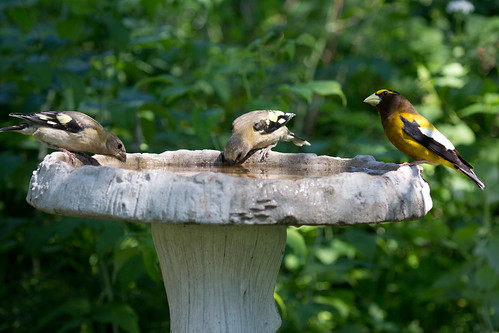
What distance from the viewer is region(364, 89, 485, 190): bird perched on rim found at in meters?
3.46

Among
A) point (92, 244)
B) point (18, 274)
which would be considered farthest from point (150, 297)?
point (18, 274)

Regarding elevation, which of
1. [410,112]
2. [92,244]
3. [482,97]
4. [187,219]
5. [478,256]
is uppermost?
[187,219]

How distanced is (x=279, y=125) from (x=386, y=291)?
3277 mm

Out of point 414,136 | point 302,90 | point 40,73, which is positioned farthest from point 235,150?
point 40,73

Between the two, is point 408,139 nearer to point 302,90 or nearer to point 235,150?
point 302,90

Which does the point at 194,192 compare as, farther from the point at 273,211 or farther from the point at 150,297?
the point at 150,297

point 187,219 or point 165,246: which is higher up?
point 187,219

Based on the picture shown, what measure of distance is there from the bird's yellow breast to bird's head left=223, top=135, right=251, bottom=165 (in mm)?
1092

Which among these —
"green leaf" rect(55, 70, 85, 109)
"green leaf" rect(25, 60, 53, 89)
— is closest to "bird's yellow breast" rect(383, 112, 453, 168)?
"green leaf" rect(55, 70, 85, 109)

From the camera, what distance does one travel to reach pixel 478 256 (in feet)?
15.2

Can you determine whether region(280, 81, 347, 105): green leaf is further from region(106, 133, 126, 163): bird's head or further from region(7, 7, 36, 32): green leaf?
region(7, 7, 36, 32): green leaf

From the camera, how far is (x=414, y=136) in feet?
11.9

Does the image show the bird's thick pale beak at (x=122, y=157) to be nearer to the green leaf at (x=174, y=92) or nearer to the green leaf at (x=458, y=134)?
the green leaf at (x=174, y=92)

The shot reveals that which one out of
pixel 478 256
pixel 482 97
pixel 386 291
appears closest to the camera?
pixel 478 256
